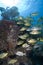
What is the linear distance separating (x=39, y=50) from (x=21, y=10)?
323 cm

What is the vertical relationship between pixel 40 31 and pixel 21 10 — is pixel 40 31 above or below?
below

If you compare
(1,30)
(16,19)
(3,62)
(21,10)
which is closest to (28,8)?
(21,10)

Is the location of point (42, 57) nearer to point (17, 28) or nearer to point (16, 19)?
point (17, 28)

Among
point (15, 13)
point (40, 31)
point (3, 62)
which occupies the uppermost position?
point (15, 13)

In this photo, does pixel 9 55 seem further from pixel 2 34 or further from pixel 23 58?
pixel 2 34

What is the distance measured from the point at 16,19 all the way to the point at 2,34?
1464mm

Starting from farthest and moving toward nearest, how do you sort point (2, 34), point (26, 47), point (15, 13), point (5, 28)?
point (15, 13)
point (5, 28)
point (2, 34)
point (26, 47)

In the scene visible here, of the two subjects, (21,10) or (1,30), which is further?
(21,10)

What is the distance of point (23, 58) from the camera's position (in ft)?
16.6

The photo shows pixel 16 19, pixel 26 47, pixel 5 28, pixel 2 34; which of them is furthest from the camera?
pixel 16 19

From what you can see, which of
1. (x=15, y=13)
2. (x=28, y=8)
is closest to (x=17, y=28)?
(x=15, y=13)

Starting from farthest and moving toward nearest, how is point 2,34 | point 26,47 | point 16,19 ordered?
point 16,19 < point 2,34 < point 26,47

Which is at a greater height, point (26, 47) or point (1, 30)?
Result: point (1, 30)

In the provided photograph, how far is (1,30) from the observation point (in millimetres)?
5961
